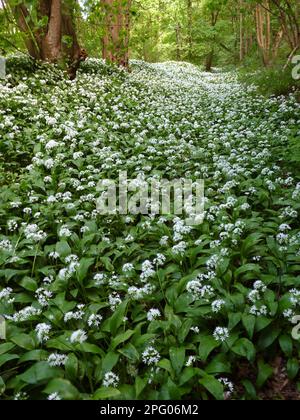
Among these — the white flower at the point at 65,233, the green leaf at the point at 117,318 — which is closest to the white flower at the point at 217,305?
the green leaf at the point at 117,318

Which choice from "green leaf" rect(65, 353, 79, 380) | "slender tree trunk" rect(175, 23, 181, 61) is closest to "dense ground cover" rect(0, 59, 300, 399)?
"green leaf" rect(65, 353, 79, 380)

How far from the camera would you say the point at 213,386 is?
2.82 meters

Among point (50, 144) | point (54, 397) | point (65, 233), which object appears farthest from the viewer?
point (50, 144)

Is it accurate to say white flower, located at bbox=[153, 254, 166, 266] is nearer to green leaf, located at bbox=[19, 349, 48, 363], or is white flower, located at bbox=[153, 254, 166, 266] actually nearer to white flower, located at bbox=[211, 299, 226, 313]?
white flower, located at bbox=[211, 299, 226, 313]

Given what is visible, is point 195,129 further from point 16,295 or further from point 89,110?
point 16,295

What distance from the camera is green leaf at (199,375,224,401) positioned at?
277cm

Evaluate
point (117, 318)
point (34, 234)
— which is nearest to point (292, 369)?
point (117, 318)

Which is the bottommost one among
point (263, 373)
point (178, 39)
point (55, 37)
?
point (263, 373)

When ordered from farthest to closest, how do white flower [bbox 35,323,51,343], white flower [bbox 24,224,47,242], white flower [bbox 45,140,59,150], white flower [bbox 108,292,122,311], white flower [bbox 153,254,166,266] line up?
white flower [bbox 45,140,59,150], white flower [bbox 24,224,47,242], white flower [bbox 153,254,166,266], white flower [bbox 108,292,122,311], white flower [bbox 35,323,51,343]

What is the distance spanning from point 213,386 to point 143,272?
1.41 m

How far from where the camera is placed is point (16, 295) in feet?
12.9

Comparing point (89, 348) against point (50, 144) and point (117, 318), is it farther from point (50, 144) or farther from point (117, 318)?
point (50, 144)
